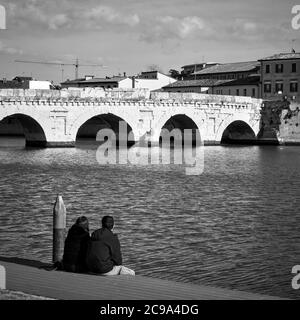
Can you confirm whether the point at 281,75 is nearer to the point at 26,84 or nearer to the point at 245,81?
the point at 245,81

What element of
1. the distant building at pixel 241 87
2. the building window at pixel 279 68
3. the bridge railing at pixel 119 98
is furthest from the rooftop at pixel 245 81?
the bridge railing at pixel 119 98

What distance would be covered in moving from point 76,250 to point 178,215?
37.9ft

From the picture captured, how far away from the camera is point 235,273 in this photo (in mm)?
17172

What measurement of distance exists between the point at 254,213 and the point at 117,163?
930 inches

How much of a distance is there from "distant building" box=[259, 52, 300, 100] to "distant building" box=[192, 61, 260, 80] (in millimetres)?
12800

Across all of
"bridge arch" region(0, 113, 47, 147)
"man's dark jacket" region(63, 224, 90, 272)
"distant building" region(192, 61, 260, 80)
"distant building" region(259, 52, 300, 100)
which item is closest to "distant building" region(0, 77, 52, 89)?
"distant building" region(192, 61, 260, 80)

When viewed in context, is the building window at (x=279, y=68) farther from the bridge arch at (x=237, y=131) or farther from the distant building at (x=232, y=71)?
the distant building at (x=232, y=71)

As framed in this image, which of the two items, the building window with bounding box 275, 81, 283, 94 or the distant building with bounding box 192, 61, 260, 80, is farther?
the distant building with bounding box 192, 61, 260, 80

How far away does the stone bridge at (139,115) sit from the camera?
61.9 metres

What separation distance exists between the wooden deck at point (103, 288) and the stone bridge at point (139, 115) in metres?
47.4

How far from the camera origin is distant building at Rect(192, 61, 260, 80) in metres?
106

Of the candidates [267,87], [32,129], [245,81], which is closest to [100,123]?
[245,81]

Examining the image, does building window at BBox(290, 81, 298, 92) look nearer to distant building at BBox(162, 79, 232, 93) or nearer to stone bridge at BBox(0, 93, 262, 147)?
stone bridge at BBox(0, 93, 262, 147)

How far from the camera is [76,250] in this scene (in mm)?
14578
